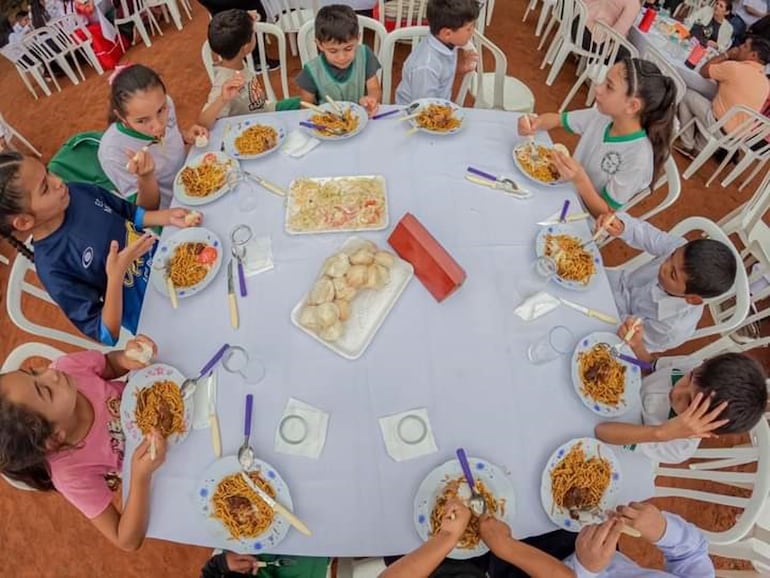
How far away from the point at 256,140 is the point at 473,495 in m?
1.71

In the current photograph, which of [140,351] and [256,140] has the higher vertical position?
[256,140]

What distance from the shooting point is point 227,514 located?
158cm

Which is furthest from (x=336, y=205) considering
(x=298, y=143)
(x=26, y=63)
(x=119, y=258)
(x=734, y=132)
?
(x=26, y=63)

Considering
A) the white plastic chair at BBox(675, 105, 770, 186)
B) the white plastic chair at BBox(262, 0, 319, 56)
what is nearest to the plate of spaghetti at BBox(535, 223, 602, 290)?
the white plastic chair at BBox(675, 105, 770, 186)

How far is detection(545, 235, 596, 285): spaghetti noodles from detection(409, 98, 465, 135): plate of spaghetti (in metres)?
0.71

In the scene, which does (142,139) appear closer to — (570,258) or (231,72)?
(231,72)

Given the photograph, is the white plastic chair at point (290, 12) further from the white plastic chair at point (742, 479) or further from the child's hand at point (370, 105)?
the white plastic chair at point (742, 479)

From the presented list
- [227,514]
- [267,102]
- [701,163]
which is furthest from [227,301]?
[701,163]

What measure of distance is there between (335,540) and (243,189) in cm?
143

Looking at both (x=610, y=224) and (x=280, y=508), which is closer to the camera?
(x=280, y=508)

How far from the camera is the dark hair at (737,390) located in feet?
5.31

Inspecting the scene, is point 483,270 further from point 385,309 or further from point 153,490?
point 153,490

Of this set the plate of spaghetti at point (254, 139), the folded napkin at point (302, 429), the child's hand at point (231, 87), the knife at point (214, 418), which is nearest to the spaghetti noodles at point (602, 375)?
the folded napkin at point (302, 429)

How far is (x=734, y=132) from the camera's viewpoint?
11.3ft
